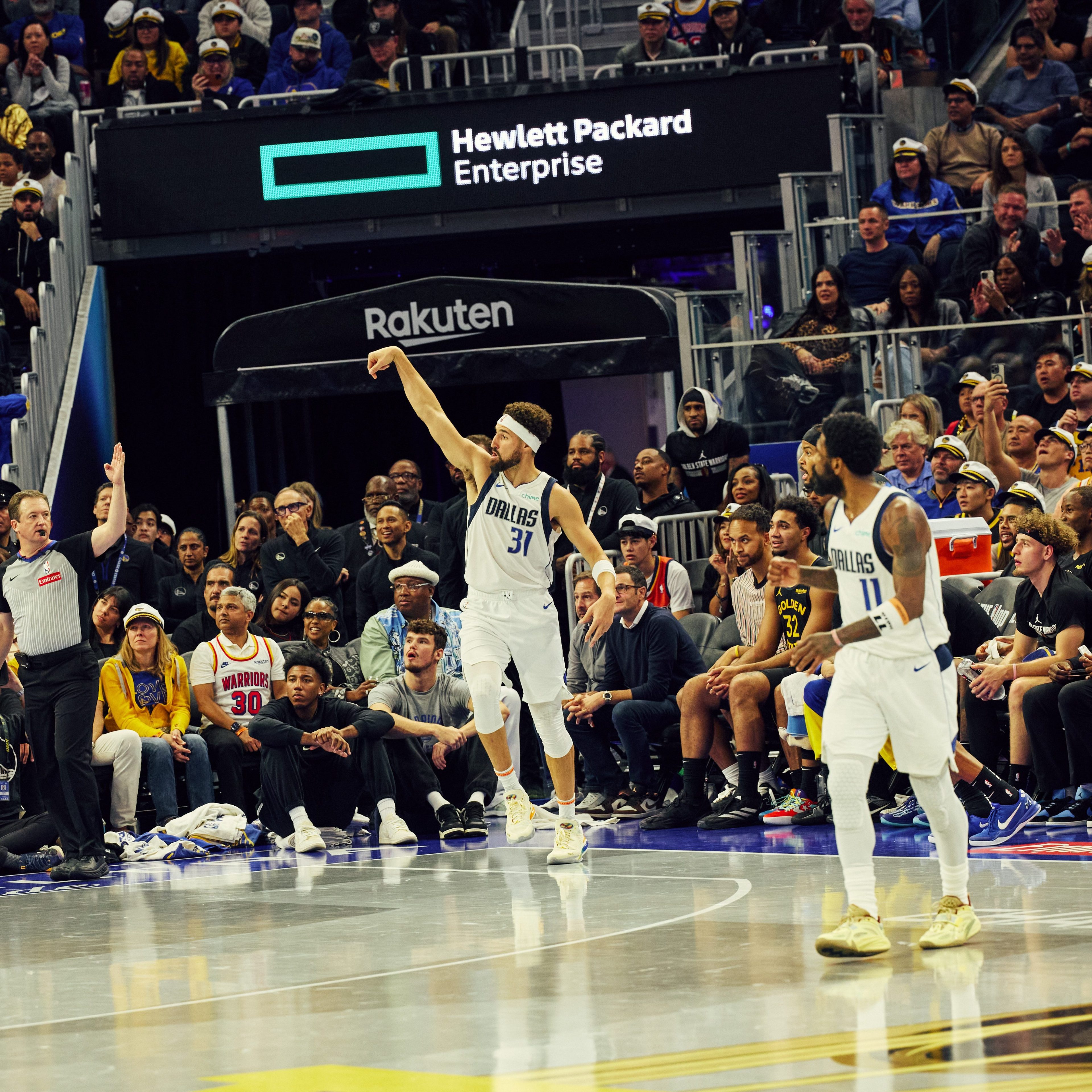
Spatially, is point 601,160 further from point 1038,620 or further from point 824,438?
point 824,438

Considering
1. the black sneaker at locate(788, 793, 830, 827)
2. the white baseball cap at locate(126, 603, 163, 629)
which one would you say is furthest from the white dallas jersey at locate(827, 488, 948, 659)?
the white baseball cap at locate(126, 603, 163, 629)

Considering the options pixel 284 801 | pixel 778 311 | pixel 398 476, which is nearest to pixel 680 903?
pixel 284 801

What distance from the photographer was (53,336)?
17.8m

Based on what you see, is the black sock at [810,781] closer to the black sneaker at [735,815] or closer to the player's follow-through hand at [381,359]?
the black sneaker at [735,815]

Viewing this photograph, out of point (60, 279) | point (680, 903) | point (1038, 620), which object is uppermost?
point (60, 279)

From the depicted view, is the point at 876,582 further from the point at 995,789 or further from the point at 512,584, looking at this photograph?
the point at 512,584

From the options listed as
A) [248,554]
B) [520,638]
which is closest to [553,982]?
[520,638]

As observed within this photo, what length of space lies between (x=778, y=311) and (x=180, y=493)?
835cm

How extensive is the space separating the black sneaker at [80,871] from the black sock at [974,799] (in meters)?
4.98

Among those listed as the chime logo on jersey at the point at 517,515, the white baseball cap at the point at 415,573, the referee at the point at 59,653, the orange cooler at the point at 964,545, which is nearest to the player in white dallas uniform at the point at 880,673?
the chime logo on jersey at the point at 517,515

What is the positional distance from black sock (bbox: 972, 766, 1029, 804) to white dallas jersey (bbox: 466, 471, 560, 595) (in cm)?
259

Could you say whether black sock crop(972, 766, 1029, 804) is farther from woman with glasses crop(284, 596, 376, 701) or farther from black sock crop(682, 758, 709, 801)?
woman with glasses crop(284, 596, 376, 701)

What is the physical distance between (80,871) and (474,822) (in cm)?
254

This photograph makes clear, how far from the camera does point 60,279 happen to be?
59.5ft
